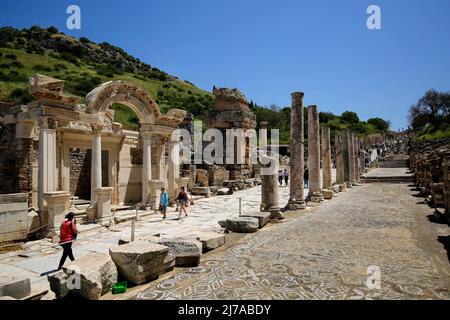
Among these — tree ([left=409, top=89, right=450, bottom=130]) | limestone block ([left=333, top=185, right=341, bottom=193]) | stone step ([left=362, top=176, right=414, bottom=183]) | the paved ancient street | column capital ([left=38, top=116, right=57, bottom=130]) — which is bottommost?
the paved ancient street

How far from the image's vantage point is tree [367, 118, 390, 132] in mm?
97213

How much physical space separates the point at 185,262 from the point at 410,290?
399cm

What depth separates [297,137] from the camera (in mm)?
14805

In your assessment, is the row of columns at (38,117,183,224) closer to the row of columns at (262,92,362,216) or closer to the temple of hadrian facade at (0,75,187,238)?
the temple of hadrian facade at (0,75,187,238)

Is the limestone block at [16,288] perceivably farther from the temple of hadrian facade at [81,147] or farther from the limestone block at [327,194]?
the limestone block at [327,194]

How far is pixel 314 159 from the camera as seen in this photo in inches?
656

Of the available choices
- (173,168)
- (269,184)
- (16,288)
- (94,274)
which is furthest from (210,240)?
(173,168)

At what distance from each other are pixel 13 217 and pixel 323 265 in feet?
28.0

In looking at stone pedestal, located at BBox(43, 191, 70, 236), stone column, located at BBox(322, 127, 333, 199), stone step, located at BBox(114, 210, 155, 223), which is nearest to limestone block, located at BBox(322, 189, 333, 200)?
stone column, located at BBox(322, 127, 333, 199)

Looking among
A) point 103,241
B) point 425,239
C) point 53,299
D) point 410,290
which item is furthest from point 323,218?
point 53,299

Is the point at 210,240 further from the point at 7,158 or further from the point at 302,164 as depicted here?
the point at 7,158

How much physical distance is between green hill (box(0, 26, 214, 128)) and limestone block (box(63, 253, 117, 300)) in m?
27.1

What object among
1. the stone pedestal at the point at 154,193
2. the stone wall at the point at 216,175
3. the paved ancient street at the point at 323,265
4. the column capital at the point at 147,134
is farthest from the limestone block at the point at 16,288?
the stone wall at the point at 216,175
